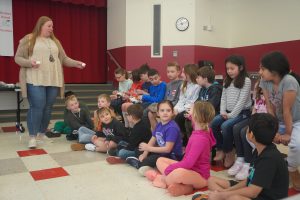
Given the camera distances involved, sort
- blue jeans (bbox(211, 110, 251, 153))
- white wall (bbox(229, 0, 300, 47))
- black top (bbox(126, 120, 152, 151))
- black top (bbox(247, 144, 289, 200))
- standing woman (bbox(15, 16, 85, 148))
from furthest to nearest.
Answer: white wall (bbox(229, 0, 300, 47))
standing woman (bbox(15, 16, 85, 148))
black top (bbox(126, 120, 152, 151))
blue jeans (bbox(211, 110, 251, 153))
black top (bbox(247, 144, 289, 200))

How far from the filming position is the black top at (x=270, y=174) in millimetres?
1284

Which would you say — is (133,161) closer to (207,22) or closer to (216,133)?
(216,133)

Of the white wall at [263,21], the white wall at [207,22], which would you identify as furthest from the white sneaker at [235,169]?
the white wall at [207,22]

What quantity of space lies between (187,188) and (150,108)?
1212 mm

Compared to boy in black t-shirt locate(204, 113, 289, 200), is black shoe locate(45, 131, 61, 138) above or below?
below

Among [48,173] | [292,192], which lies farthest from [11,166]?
[292,192]

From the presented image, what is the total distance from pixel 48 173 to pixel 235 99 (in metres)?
1.58

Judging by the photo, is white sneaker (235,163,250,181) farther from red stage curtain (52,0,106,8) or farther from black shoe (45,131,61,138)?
red stage curtain (52,0,106,8)

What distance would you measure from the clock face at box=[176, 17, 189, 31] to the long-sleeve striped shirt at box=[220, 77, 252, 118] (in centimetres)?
322

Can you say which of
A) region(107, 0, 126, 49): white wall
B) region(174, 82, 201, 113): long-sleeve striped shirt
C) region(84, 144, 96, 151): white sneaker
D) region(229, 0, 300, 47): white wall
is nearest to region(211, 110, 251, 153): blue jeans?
region(174, 82, 201, 113): long-sleeve striped shirt

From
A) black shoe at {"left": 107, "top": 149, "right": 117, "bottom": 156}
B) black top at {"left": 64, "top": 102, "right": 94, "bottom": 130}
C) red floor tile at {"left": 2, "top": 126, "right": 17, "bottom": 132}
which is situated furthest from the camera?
red floor tile at {"left": 2, "top": 126, "right": 17, "bottom": 132}

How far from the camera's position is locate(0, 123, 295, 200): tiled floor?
1774 millimetres

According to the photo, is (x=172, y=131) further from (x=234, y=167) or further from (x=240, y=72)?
(x=240, y=72)

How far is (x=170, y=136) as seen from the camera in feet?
6.75
